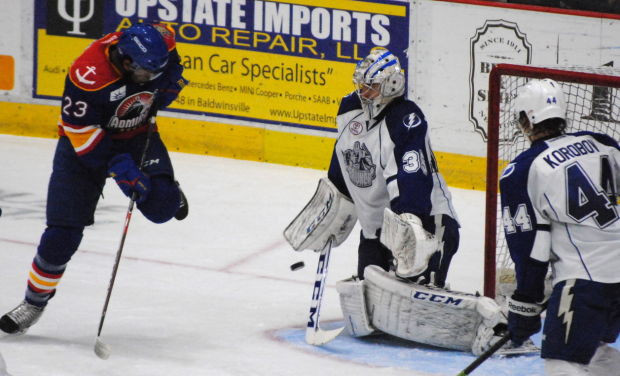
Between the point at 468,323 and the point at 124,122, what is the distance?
1.40 meters

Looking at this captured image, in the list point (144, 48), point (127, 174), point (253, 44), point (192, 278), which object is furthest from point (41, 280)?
point (253, 44)

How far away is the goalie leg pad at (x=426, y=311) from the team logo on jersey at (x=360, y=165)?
319 millimetres

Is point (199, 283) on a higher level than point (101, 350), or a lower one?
higher

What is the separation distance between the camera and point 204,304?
4785mm

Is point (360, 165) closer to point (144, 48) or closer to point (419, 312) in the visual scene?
point (419, 312)

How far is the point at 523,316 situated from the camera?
3.09 meters

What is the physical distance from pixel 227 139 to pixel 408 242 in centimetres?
361

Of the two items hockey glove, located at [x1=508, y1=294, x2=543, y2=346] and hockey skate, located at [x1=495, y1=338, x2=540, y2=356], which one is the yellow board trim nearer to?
hockey skate, located at [x1=495, y1=338, x2=540, y2=356]

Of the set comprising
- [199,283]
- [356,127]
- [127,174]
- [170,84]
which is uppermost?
[170,84]

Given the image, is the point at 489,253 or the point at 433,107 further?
the point at 433,107

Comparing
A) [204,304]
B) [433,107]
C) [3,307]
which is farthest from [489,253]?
[433,107]

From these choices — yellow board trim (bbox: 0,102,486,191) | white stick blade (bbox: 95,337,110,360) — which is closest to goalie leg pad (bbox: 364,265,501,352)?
white stick blade (bbox: 95,337,110,360)

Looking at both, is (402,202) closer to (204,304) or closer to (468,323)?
(468,323)

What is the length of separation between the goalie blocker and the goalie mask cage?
445 mm
